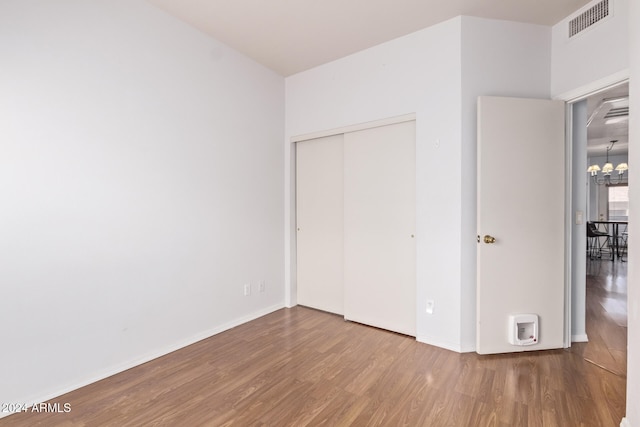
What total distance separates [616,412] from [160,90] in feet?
12.8

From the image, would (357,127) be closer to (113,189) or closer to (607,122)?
(113,189)

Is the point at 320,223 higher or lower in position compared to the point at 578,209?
lower

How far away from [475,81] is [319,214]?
81.8 inches

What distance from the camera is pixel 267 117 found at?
12.0 ft

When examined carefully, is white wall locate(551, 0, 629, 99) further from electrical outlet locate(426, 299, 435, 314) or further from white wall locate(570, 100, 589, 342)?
electrical outlet locate(426, 299, 435, 314)

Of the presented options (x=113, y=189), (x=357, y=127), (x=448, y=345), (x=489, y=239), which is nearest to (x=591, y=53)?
(x=489, y=239)

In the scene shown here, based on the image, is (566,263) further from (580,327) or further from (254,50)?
(254,50)

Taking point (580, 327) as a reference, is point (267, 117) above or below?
above

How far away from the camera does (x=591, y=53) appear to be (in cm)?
242

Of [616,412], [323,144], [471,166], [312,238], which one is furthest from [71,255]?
[616,412]

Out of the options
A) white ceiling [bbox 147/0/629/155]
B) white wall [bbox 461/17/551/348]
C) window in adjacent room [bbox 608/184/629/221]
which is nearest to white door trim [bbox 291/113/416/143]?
white wall [bbox 461/17/551/348]

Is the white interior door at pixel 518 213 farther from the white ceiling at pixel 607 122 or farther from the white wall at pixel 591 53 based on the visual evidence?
the white ceiling at pixel 607 122

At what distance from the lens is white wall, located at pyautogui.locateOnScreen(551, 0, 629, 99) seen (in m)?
2.18

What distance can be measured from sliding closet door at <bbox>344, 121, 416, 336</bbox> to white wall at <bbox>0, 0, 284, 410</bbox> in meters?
1.13
